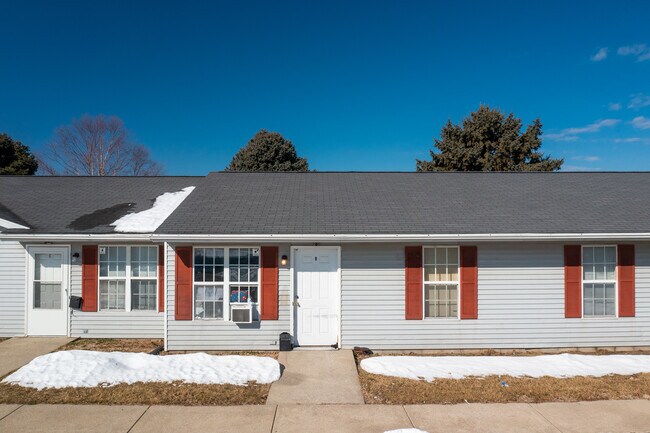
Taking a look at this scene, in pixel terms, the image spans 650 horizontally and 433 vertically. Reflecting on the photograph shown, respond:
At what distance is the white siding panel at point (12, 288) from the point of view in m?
9.55

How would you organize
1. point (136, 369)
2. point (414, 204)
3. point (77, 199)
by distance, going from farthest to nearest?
1. point (77, 199)
2. point (414, 204)
3. point (136, 369)

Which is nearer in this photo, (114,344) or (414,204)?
(114,344)

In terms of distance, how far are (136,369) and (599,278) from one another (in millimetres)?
9281

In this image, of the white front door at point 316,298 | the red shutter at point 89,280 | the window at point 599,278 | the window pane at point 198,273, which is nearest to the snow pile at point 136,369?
the white front door at point 316,298

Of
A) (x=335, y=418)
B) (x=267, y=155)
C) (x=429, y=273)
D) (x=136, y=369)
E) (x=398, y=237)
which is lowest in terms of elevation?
(x=335, y=418)

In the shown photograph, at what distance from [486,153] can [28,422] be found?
2566 cm

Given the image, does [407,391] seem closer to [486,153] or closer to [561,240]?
[561,240]

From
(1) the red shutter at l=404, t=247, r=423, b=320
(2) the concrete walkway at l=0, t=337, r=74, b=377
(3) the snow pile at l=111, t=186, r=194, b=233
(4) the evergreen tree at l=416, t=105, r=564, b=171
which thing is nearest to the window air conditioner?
(3) the snow pile at l=111, t=186, r=194, b=233

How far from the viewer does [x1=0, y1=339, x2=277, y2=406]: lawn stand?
5.84m

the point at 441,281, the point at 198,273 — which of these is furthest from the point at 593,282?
the point at 198,273

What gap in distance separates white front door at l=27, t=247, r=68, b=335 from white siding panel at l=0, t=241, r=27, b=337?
7.4 inches

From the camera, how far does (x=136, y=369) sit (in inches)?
277

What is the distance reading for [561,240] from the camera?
8312 millimetres

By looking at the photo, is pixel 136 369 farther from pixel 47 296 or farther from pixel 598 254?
pixel 598 254
